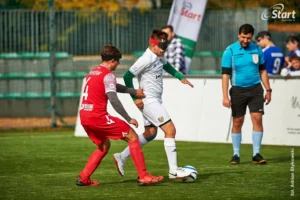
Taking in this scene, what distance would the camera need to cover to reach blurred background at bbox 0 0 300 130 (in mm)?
22766

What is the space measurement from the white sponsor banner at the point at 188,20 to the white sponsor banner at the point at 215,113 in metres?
2.04

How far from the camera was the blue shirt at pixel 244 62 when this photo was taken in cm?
1447

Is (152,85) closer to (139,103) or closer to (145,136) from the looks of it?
(139,103)

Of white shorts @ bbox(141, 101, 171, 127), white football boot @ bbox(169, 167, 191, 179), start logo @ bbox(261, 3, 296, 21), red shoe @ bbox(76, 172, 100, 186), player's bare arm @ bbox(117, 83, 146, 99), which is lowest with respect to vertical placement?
red shoe @ bbox(76, 172, 100, 186)

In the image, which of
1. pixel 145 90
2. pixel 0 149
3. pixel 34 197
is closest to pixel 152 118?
pixel 145 90

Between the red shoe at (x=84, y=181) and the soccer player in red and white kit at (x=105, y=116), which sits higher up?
the soccer player in red and white kit at (x=105, y=116)

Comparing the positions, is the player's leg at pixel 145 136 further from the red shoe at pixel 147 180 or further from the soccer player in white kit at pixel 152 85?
the red shoe at pixel 147 180

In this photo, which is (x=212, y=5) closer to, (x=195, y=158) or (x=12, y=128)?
(x=12, y=128)

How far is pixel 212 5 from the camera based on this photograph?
28.9 metres

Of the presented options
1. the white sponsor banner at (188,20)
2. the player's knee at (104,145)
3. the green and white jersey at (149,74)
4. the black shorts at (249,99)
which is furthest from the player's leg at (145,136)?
the white sponsor banner at (188,20)

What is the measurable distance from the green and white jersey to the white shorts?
3.5 inches

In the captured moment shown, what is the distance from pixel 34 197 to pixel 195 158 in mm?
5096

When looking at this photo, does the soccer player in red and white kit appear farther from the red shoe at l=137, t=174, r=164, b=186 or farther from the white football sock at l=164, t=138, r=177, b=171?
the white football sock at l=164, t=138, r=177, b=171

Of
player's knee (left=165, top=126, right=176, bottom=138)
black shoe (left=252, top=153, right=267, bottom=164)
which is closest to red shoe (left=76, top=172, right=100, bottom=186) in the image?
player's knee (left=165, top=126, right=176, bottom=138)
